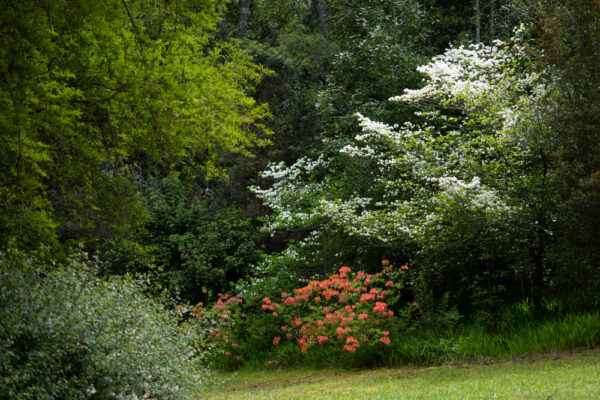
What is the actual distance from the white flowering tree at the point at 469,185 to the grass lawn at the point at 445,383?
2355 millimetres

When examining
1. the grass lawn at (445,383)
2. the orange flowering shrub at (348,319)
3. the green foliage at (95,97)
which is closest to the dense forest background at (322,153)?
the green foliage at (95,97)

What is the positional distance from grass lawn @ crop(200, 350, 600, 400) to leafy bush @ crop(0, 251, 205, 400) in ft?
6.03

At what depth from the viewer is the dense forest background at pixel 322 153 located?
5.64 meters

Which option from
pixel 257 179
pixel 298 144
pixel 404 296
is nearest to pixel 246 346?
pixel 404 296

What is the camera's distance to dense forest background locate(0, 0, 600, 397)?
5.64 m

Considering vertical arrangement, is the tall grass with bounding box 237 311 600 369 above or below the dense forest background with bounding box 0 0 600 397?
below

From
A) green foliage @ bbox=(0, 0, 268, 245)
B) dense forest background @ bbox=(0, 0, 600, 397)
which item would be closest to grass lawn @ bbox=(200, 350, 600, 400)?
dense forest background @ bbox=(0, 0, 600, 397)

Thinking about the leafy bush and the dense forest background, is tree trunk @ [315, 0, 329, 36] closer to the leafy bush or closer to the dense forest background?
the dense forest background

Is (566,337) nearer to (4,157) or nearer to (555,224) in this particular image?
(555,224)

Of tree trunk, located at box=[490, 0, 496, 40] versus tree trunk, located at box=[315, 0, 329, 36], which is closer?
tree trunk, located at box=[490, 0, 496, 40]

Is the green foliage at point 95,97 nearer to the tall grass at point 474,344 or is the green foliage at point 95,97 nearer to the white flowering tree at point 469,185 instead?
the white flowering tree at point 469,185

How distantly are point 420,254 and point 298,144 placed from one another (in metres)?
7.09

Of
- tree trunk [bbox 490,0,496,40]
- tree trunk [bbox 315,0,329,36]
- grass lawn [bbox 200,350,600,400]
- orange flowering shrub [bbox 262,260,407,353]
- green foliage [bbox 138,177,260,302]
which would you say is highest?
tree trunk [bbox 315,0,329,36]

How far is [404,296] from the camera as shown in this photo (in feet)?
42.9
